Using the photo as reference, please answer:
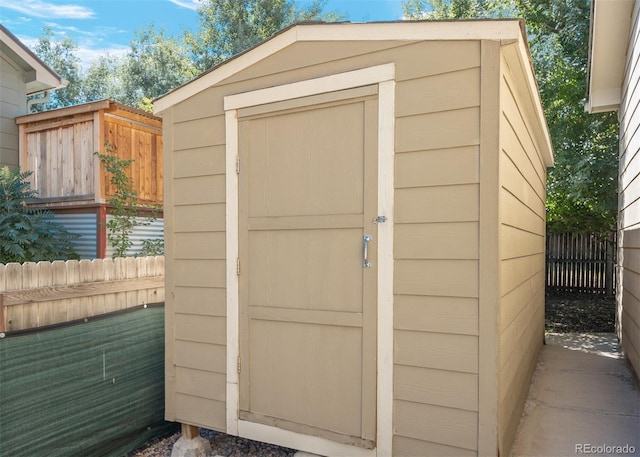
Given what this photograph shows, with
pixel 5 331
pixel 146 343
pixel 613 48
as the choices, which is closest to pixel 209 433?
pixel 146 343

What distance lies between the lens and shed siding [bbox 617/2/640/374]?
369 centimetres

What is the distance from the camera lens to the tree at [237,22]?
48.4 ft

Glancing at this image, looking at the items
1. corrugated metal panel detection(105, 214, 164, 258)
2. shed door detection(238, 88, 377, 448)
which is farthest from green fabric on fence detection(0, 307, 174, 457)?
corrugated metal panel detection(105, 214, 164, 258)

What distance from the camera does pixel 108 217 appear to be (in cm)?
608

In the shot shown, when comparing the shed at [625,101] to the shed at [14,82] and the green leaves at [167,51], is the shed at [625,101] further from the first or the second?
the green leaves at [167,51]

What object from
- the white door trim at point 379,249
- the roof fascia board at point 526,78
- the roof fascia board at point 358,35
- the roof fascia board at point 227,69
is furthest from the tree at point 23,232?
the roof fascia board at point 526,78

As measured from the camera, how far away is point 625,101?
4.73 meters

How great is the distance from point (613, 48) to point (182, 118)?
14.7ft

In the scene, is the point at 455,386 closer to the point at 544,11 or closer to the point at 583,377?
the point at 583,377

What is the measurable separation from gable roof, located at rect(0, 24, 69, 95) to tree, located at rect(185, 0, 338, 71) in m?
7.54

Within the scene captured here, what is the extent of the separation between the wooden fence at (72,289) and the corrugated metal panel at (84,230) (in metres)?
3.02

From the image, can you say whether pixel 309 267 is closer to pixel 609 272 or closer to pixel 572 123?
pixel 572 123

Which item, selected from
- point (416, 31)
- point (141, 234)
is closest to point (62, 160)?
point (141, 234)

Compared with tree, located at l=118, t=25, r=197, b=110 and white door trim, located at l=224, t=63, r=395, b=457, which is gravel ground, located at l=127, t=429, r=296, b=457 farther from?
tree, located at l=118, t=25, r=197, b=110
